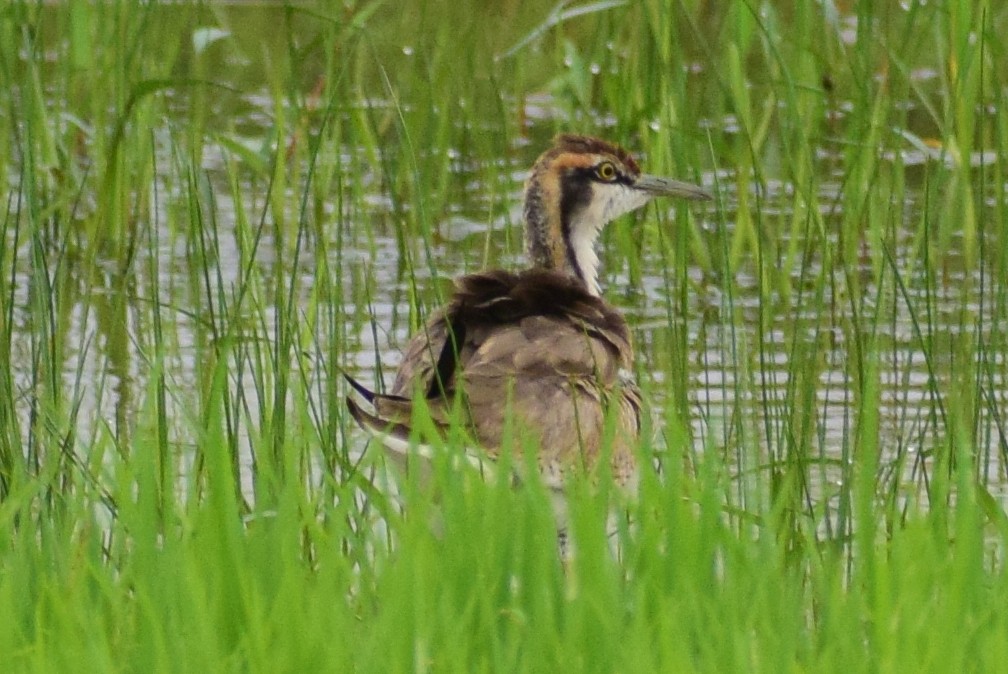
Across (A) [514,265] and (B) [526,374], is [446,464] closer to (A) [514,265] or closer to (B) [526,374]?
(B) [526,374]

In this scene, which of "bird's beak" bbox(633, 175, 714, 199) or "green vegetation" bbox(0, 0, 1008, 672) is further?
"bird's beak" bbox(633, 175, 714, 199)

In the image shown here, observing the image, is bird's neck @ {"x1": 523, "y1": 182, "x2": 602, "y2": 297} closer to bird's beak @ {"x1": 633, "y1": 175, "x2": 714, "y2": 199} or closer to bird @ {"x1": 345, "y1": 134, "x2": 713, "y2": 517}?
bird's beak @ {"x1": 633, "y1": 175, "x2": 714, "y2": 199}

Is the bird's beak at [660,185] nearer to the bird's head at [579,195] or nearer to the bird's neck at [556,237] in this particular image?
the bird's head at [579,195]

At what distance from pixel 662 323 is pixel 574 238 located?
2.50 feet

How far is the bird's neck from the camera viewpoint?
5191 millimetres

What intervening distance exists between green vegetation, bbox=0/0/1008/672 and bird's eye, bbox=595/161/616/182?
0.20m

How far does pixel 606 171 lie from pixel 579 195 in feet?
0.32

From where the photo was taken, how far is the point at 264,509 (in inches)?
125

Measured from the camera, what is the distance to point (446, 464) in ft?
10.1

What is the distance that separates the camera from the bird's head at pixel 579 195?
521 cm

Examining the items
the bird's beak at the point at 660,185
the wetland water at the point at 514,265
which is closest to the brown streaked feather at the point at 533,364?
the wetland water at the point at 514,265

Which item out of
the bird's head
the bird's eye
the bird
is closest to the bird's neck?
the bird's head

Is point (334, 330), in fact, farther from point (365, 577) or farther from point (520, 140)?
point (520, 140)

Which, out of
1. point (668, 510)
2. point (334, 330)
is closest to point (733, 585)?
point (668, 510)
